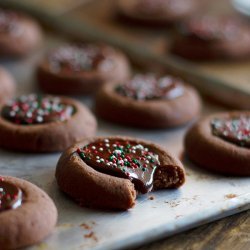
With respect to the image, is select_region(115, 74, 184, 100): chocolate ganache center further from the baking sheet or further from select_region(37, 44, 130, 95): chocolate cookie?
the baking sheet

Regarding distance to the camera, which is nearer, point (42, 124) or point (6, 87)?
point (42, 124)

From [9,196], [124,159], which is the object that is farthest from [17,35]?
[9,196]

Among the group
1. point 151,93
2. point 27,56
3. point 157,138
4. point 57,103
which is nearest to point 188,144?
point 157,138

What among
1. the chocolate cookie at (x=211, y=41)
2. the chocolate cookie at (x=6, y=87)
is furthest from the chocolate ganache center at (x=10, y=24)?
the chocolate cookie at (x=211, y=41)

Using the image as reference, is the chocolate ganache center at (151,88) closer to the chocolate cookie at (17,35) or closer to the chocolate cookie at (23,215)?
the chocolate cookie at (17,35)

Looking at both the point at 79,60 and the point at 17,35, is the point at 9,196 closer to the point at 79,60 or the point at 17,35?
the point at 79,60

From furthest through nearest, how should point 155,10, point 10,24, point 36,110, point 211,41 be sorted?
point 155,10
point 10,24
point 211,41
point 36,110

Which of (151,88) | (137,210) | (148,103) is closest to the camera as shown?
(137,210)

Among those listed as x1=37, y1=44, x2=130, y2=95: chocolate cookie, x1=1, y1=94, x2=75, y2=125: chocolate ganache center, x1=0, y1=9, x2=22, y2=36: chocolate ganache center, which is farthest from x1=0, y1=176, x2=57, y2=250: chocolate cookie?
x1=0, y1=9, x2=22, y2=36: chocolate ganache center
